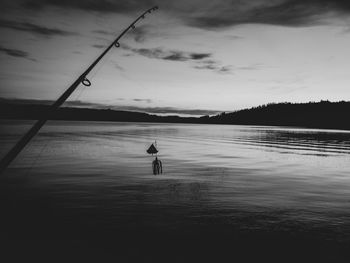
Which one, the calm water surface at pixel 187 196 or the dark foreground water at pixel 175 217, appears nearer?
the dark foreground water at pixel 175 217

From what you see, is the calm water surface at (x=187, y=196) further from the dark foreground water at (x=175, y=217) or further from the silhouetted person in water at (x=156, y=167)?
the silhouetted person in water at (x=156, y=167)

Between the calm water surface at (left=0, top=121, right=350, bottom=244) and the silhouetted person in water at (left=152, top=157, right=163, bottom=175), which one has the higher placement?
the silhouetted person in water at (left=152, top=157, right=163, bottom=175)

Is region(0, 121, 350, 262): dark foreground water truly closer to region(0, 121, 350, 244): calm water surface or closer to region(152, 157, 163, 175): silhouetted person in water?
region(0, 121, 350, 244): calm water surface

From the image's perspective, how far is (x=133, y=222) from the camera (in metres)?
12.6

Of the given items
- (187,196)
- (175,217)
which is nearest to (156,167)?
(187,196)

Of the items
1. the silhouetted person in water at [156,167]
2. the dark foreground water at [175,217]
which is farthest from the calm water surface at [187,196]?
the silhouetted person in water at [156,167]

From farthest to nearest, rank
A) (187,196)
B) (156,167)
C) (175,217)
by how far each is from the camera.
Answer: (156,167), (187,196), (175,217)

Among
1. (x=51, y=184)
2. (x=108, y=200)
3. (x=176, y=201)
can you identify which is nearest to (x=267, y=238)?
(x=176, y=201)

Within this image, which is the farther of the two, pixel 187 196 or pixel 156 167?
pixel 156 167

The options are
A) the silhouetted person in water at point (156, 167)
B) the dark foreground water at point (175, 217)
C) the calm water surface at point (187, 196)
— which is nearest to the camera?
the dark foreground water at point (175, 217)

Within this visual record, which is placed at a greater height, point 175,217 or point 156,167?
point 156,167

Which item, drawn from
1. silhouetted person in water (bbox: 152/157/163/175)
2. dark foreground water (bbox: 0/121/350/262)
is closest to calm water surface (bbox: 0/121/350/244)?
dark foreground water (bbox: 0/121/350/262)

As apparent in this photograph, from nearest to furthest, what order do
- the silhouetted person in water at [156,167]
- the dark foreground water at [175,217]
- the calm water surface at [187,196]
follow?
the dark foreground water at [175,217]
the calm water surface at [187,196]
the silhouetted person in water at [156,167]

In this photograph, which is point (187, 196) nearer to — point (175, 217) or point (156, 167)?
point (175, 217)
